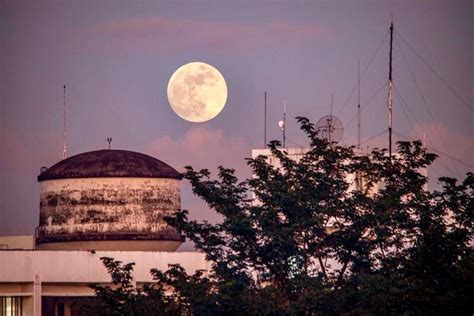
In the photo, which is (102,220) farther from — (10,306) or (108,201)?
(10,306)

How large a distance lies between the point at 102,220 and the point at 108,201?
926 millimetres

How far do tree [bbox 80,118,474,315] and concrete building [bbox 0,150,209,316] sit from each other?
56.5ft

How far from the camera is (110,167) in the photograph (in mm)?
80438

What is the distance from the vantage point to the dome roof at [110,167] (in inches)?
3169

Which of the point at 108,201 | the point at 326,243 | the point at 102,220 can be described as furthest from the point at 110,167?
the point at 326,243

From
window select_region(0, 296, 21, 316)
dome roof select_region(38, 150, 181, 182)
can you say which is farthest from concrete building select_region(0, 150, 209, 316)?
window select_region(0, 296, 21, 316)

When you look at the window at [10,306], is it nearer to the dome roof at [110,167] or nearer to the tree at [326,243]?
the dome roof at [110,167]

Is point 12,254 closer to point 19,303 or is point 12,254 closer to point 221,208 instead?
point 19,303

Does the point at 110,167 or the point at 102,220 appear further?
the point at 102,220

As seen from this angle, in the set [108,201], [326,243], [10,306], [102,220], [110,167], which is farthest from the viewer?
[102,220]

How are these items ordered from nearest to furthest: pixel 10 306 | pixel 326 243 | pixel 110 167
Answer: pixel 326 243 < pixel 10 306 < pixel 110 167

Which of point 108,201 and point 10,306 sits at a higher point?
point 108,201

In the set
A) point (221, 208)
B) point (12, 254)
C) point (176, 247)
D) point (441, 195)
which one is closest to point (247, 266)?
point (221, 208)

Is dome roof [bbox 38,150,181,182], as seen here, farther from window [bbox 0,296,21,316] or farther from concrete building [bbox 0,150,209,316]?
window [bbox 0,296,21,316]
